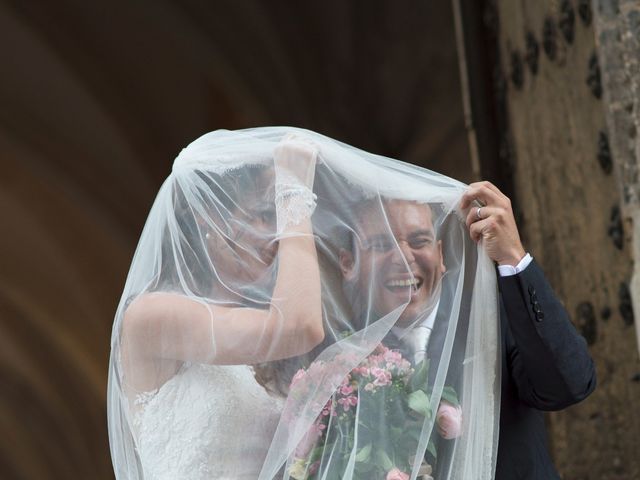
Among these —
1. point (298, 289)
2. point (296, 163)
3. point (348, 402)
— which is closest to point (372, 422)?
point (348, 402)

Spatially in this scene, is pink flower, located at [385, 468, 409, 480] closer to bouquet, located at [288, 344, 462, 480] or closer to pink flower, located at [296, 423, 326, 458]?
bouquet, located at [288, 344, 462, 480]

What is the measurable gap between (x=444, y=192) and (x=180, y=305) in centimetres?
52

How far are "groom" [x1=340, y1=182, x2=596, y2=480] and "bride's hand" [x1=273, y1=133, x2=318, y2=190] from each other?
12 centimetres

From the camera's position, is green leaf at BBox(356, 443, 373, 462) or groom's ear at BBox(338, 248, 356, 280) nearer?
green leaf at BBox(356, 443, 373, 462)

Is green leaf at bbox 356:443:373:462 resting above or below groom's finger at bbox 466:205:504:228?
below

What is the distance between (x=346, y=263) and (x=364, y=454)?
1.09ft

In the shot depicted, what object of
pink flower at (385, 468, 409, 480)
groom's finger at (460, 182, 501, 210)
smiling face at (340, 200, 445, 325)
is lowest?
pink flower at (385, 468, 409, 480)

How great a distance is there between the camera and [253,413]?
187cm

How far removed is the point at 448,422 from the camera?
5.82 feet

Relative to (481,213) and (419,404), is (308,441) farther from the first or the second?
(481,213)

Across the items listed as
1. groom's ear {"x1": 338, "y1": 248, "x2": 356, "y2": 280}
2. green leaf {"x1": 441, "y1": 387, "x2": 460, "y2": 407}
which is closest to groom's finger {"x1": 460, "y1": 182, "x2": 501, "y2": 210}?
groom's ear {"x1": 338, "y1": 248, "x2": 356, "y2": 280}

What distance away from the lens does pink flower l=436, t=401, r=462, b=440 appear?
1771 millimetres

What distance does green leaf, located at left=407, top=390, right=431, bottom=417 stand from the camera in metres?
1.75

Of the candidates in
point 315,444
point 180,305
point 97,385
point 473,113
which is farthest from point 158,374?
point 97,385
